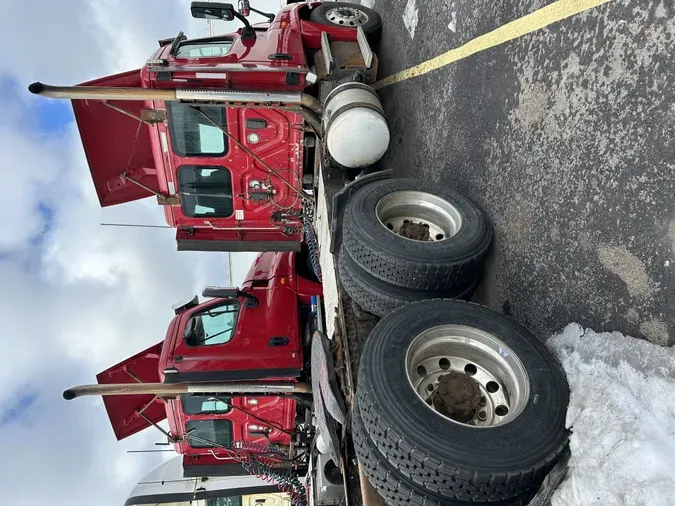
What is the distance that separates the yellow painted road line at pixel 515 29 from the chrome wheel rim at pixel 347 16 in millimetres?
1458

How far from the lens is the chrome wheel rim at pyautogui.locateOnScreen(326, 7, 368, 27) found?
543 cm

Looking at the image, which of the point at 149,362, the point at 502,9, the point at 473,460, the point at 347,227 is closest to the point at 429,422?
the point at 473,460

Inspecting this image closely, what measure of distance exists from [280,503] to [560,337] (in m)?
7.91

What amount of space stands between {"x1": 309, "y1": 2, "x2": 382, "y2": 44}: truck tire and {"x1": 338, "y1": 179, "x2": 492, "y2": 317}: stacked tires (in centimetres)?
295

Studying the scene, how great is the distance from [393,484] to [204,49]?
4520 millimetres

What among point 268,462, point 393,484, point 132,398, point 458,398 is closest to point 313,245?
point 132,398

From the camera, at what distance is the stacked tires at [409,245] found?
2.69 metres

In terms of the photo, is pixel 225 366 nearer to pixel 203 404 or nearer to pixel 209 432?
pixel 203 404

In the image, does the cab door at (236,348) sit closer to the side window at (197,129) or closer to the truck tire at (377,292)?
the side window at (197,129)

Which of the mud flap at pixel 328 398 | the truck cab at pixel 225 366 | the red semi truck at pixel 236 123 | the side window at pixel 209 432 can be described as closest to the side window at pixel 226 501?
the truck cab at pixel 225 366

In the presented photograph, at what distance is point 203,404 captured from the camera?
555 cm

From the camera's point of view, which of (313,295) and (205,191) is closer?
(205,191)

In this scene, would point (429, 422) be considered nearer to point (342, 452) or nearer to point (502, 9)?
point (342, 452)

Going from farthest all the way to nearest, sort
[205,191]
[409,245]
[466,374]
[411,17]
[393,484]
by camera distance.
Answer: [205,191] → [411,17] → [409,245] → [466,374] → [393,484]
